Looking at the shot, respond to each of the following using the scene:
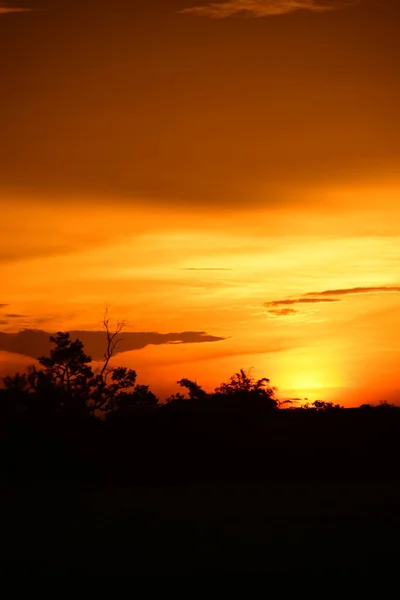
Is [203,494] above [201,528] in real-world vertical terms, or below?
above

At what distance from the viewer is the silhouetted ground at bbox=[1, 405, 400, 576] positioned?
1697 cm

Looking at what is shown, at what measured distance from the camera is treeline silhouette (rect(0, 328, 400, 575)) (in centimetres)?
1752

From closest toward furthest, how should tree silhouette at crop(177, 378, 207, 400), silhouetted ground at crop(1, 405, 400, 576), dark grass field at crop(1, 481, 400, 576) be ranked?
dark grass field at crop(1, 481, 400, 576) < silhouetted ground at crop(1, 405, 400, 576) < tree silhouette at crop(177, 378, 207, 400)

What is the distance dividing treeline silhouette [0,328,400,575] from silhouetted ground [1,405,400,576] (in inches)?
1.7

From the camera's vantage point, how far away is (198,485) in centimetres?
2934

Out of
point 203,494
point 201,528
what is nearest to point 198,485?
point 203,494

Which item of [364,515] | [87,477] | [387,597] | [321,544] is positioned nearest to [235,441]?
[87,477]

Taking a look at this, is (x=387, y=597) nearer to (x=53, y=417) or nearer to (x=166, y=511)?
(x=166, y=511)

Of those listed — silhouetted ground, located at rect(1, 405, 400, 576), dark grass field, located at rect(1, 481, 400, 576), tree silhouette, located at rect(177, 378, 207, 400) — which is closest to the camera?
dark grass field, located at rect(1, 481, 400, 576)

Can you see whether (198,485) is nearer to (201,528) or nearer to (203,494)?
(203,494)

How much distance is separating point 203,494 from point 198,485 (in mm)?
2549

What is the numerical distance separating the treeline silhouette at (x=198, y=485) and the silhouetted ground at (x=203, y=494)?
4 centimetres

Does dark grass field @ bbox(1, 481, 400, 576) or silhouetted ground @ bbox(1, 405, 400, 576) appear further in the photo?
silhouetted ground @ bbox(1, 405, 400, 576)

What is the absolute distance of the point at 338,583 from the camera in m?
14.3
